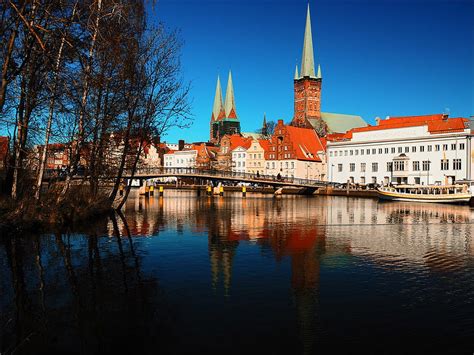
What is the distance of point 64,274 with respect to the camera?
46.1 feet

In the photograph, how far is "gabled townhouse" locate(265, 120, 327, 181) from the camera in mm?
107188

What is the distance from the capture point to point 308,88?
542 ft

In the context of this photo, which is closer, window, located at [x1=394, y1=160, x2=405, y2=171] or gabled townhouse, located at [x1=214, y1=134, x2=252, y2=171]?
window, located at [x1=394, y1=160, x2=405, y2=171]

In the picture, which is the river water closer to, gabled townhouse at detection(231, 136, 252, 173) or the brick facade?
gabled townhouse at detection(231, 136, 252, 173)

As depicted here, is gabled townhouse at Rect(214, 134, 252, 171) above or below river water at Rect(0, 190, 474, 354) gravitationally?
above

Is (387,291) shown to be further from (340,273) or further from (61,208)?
(61,208)

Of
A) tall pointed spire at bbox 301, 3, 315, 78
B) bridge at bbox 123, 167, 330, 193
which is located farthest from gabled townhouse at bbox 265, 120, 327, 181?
tall pointed spire at bbox 301, 3, 315, 78

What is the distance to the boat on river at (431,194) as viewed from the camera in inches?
2405

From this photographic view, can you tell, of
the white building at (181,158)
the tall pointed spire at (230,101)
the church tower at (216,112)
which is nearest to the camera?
the white building at (181,158)

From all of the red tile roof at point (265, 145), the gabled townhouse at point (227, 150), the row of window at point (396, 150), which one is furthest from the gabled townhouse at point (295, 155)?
the gabled townhouse at point (227, 150)

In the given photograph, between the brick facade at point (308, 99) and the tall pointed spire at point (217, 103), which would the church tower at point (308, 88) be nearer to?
the brick facade at point (308, 99)

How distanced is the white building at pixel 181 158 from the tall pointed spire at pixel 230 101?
2838 centimetres

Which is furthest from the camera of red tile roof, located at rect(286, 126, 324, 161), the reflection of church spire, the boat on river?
red tile roof, located at rect(286, 126, 324, 161)

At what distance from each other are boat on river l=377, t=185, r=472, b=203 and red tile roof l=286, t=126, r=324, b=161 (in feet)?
130
